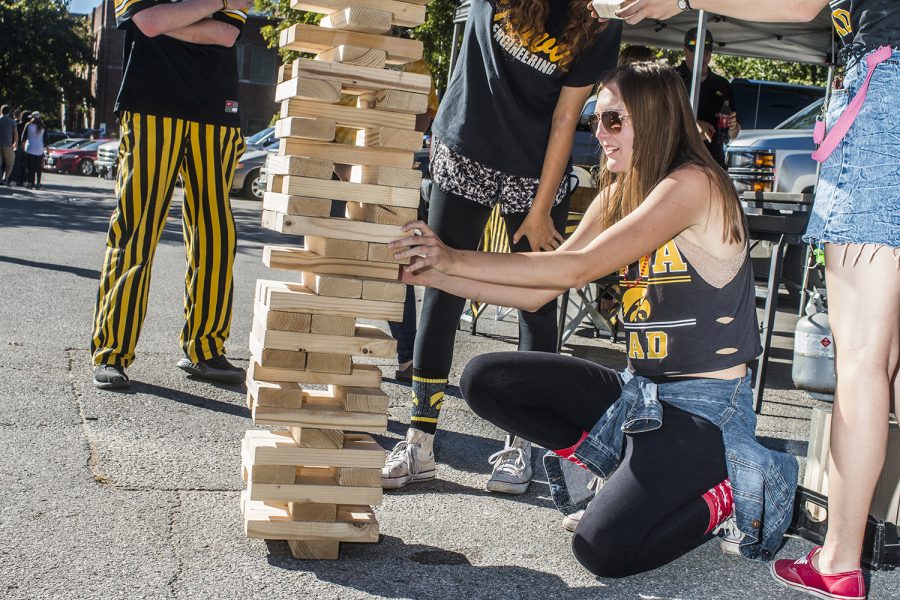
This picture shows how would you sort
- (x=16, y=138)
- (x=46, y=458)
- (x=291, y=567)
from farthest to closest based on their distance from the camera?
(x=16, y=138) → (x=46, y=458) → (x=291, y=567)

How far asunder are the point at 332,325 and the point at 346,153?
49 centimetres

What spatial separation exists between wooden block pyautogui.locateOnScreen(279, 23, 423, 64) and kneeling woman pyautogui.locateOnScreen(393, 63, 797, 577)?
20.3 inches

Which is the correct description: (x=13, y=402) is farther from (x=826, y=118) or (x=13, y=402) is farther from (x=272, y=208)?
(x=826, y=118)

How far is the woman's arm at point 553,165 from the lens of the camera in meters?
3.58

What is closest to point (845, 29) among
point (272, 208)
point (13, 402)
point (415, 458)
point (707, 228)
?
point (707, 228)

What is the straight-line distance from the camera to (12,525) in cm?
282

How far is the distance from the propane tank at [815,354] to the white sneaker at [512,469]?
2.38m

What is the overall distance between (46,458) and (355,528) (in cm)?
132

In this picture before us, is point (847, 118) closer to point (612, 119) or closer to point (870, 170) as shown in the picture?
point (870, 170)

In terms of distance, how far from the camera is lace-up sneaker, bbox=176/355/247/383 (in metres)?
4.77

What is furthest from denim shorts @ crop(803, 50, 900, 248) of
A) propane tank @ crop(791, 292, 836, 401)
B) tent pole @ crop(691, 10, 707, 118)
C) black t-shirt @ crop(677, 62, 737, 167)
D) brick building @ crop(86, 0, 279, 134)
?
brick building @ crop(86, 0, 279, 134)

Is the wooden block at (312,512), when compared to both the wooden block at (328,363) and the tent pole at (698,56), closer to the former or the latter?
the wooden block at (328,363)

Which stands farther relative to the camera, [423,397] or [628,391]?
[423,397]

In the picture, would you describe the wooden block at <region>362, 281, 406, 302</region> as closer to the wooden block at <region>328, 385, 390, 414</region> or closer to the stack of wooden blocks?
the stack of wooden blocks
